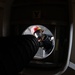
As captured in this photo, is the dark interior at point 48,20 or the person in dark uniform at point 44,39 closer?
the dark interior at point 48,20

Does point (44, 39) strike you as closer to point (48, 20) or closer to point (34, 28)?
point (34, 28)

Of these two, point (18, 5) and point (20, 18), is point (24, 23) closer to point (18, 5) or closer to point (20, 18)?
point (20, 18)

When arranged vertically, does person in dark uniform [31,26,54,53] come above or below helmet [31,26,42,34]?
below

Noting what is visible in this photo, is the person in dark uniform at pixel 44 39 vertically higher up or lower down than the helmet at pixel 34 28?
lower down

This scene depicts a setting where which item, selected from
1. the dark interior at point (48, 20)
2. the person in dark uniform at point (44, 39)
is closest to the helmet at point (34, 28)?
the person in dark uniform at point (44, 39)

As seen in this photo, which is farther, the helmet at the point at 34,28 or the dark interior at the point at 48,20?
the helmet at the point at 34,28

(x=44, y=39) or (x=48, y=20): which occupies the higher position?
(x=48, y=20)

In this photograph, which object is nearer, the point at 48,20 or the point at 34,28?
the point at 48,20

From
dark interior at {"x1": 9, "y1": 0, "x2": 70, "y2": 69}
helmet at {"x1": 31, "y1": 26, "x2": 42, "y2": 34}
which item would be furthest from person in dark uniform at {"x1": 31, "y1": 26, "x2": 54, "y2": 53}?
dark interior at {"x1": 9, "y1": 0, "x2": 70, "y2": 69}

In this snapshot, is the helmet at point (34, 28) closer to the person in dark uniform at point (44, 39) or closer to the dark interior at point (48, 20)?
the person in dark uniform at point (44, 39)

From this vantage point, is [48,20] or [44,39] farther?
[44,39]

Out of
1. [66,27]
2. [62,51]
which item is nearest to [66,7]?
[66,27]

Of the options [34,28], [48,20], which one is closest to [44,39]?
[34,28]

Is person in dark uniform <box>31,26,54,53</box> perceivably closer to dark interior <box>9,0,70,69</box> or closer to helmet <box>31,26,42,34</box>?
helmet <box>31,26,42,34</box>
